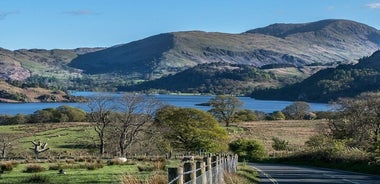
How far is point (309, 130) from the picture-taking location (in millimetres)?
121812

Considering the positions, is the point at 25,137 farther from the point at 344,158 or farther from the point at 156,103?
the point at 344,158

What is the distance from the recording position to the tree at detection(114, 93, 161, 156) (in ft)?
241

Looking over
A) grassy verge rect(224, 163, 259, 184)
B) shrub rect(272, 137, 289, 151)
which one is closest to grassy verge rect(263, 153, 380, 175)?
grassy verge rect(224, 163, 259, 184)

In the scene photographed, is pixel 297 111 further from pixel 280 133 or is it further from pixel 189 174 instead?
pixel 189 174

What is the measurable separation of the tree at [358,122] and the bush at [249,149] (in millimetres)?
9429

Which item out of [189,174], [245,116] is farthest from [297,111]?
[189,174]

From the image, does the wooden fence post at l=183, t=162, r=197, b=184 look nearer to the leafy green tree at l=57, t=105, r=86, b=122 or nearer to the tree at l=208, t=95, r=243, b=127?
the tree at l=208, t=95, r=243, b=127

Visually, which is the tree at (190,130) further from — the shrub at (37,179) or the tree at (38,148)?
the shrub at (37,179)

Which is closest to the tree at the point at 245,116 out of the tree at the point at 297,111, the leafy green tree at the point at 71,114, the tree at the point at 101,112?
the tree at the point at 297,111

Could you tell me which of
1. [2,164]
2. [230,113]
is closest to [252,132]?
[230,113]

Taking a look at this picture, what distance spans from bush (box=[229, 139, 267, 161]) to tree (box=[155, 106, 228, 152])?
1.60 meters

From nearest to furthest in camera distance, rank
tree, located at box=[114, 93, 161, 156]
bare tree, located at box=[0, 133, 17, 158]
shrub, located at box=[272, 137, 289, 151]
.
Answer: bare tree, located at box=[0, 133, 17, 158] < tree, located at box=[114, 93, 161, 156] < shrub, located at box=[272, 137, 289, 151]

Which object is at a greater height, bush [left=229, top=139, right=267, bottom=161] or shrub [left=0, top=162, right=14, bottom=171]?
shrub [left=0, top=162, right=14, bottom=171]

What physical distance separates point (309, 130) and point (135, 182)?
371ft
